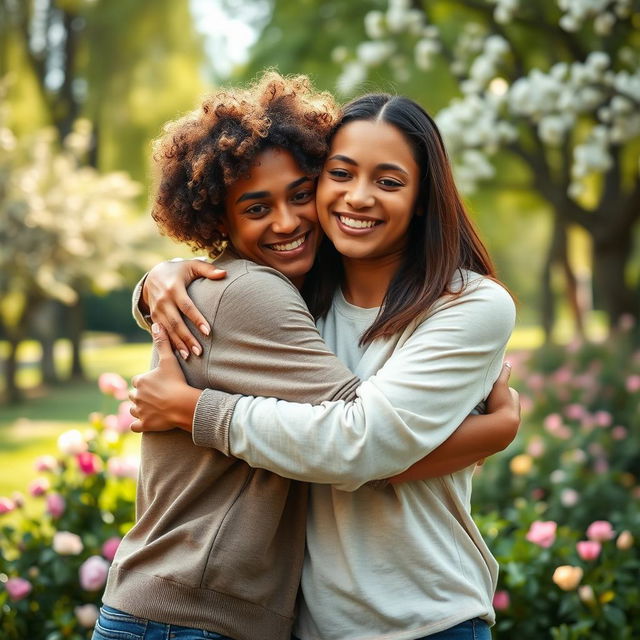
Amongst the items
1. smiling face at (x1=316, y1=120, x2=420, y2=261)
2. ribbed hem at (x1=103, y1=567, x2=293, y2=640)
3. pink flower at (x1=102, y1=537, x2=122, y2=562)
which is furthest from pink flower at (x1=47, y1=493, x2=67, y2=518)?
smiling face at (x1=316, y1=120, x2=420, y2=261)

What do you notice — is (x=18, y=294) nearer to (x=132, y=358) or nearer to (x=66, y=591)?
(x=132, y=358)

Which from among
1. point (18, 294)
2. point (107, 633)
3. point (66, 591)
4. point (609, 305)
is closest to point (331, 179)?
point (107, 633)

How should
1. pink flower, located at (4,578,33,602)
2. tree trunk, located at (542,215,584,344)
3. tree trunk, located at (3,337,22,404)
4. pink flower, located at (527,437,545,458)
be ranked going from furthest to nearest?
tree trunk, located at (542,215,584,344) < tree trunk, located at (3,337,22,404) < pink flower, located at (527,437,545,458) < pink flower, located at (4,578,33,602)

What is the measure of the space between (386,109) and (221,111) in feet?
1.37

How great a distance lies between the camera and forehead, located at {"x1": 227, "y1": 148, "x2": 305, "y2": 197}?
7.86 ft

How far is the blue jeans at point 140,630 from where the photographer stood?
82.7 inches

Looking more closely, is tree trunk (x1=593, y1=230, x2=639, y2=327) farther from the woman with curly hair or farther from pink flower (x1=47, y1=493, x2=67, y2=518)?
the woman with curly hair

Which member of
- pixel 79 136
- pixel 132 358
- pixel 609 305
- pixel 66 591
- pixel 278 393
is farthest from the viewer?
pixel 132 358

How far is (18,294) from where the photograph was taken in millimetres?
15930

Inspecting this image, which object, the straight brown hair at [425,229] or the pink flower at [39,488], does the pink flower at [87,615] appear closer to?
the pink flower at [39,488]

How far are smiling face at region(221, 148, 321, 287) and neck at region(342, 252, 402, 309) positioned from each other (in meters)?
0.13

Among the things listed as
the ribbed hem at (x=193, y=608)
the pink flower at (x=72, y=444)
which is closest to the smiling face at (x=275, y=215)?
the ribbed hem at (x=193, y=608)

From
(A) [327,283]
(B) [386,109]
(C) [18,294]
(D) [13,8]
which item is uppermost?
(D) [13,8]

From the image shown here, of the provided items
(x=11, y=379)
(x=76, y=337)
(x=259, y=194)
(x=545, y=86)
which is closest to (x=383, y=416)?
(x=259, y=194)
